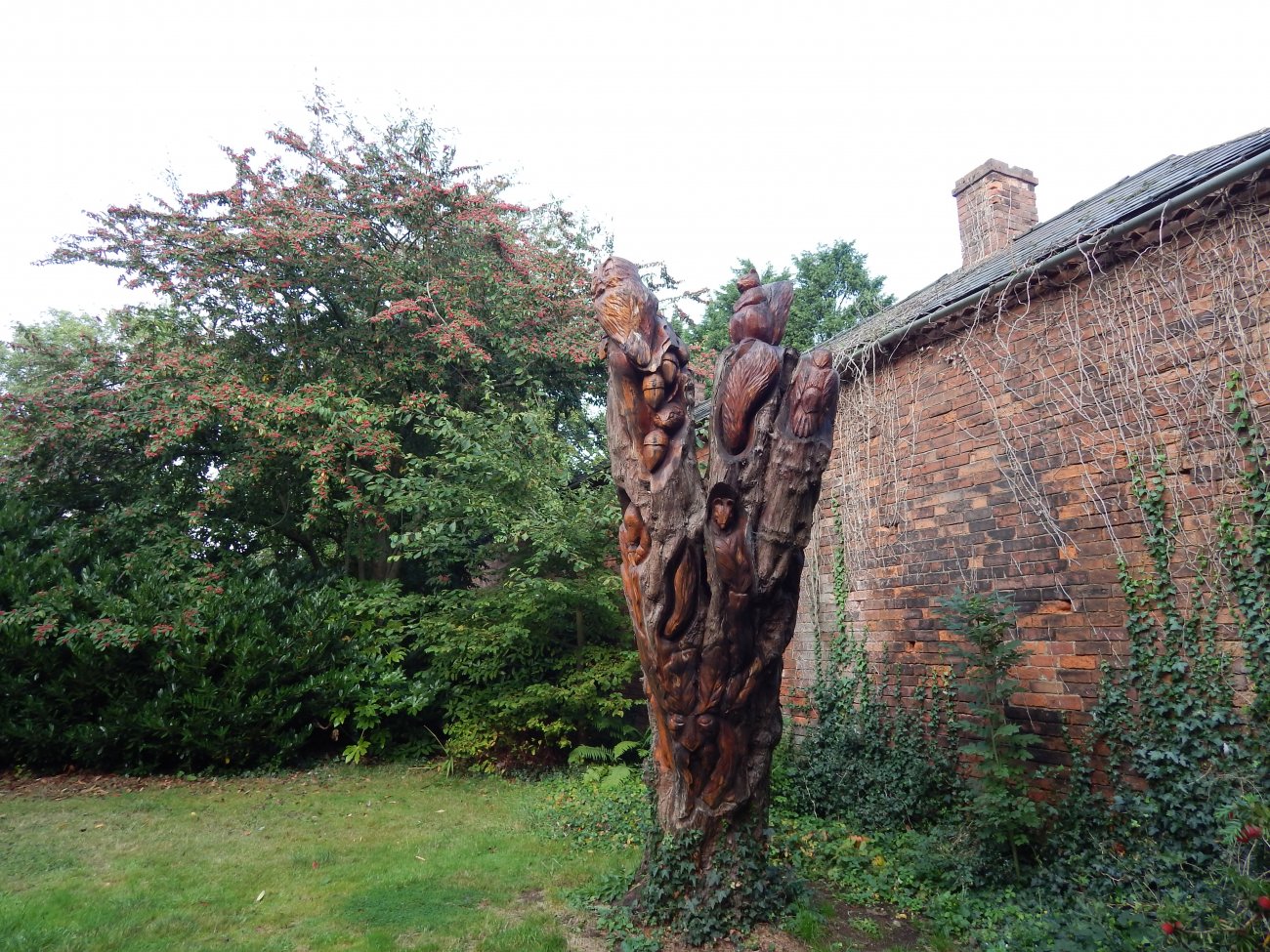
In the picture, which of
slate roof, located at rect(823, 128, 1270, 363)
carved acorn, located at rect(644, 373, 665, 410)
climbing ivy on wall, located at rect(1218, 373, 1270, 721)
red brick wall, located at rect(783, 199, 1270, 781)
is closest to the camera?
carved acorn, located at rect(644, 373, 665, 410)

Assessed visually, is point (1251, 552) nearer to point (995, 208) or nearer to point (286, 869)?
point (995, 208)

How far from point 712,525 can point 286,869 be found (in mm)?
4223

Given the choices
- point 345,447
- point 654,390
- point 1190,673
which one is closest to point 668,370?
point 654,390

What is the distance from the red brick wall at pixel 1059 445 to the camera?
4449 millimetres

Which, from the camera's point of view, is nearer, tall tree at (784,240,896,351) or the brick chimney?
the brick chimney

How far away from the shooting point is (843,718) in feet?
22.2

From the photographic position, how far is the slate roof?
4633mm

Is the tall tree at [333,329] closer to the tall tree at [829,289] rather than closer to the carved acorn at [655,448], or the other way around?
the carved acorn at [655,448]

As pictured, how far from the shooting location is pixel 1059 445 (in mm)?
5258

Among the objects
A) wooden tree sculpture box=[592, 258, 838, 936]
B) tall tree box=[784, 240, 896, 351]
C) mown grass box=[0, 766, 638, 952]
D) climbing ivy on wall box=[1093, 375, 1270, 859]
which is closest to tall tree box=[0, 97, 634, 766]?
mown grass box=[0, 766, 638, 952]

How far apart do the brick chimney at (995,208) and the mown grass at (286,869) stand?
8.26 m

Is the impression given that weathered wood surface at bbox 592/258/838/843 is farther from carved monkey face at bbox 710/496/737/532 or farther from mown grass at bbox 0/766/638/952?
mown grass at bbox 0/766/638/952

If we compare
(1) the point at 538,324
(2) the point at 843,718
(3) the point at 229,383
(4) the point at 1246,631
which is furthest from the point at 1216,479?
(3) the point at 229,383

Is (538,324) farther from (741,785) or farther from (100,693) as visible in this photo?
(741,785)
